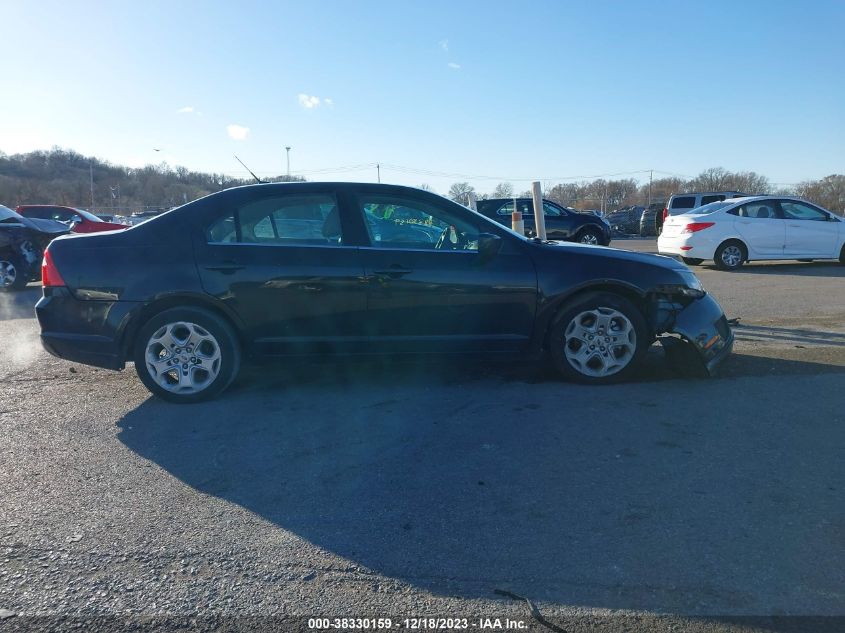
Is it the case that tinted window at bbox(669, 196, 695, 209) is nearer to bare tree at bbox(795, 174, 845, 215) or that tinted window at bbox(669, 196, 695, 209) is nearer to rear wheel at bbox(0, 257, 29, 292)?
rear wheel at bbox(0, 257, 29, 292)

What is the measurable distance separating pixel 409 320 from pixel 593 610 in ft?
9.82

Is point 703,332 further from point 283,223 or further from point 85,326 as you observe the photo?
point 85,326

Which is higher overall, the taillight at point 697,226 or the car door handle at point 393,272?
the taillight at point 697,226

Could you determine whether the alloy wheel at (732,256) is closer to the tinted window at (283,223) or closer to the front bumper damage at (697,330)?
the front bumper damage at (697,330)

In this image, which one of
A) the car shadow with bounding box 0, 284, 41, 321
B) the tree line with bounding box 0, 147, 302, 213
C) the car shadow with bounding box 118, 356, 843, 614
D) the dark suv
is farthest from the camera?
the tree line with bounding box 0, 147, 302, 213

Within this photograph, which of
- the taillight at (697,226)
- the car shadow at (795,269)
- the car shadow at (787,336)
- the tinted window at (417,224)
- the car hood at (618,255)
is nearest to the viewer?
the tinted window at (417,224)

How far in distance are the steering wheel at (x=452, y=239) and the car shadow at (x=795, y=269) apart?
1070cm

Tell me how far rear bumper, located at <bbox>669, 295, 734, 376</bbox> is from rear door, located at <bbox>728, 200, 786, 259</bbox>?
996 cm

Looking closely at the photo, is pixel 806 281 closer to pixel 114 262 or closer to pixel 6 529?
pixel 114 262

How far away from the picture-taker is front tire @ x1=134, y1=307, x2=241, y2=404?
16.6 feet

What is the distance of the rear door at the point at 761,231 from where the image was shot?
14.4 m

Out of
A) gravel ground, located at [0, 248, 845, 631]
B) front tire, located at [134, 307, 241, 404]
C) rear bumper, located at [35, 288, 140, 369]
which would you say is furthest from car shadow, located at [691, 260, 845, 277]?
rear bumper, located at [35, 288, 140, 369]

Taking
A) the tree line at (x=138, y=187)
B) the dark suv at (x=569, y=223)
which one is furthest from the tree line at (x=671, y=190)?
the dark suv at (x=569, y=223)

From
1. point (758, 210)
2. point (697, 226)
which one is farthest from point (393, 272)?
point (758, 210)
